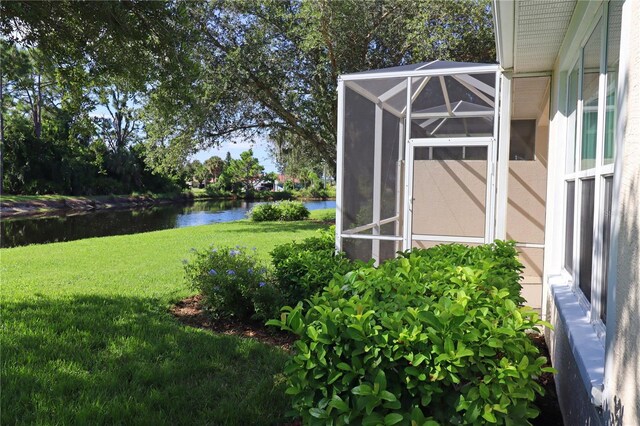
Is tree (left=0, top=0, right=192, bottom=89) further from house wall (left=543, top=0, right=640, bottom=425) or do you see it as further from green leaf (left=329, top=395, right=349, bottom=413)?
house wall (left=543, top=0, right=640, bottom=425)

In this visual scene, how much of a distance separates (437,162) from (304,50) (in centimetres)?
834

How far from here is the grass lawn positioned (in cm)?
302

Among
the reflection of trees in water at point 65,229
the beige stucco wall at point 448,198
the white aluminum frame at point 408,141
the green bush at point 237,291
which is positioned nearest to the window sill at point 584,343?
the white aluminum frame at point 408,141

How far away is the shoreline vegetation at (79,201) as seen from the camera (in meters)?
27.4

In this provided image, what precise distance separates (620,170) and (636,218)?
265 mm

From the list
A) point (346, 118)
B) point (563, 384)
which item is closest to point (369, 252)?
point (346, 118)

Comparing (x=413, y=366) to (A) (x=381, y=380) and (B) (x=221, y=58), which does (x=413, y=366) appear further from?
(B) (x=221, y=58)

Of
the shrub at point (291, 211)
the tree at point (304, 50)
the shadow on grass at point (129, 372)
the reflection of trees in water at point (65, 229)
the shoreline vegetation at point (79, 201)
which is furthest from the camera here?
the shoreline vegetation at point (79, 201)

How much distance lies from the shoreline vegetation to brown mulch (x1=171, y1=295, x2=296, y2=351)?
24.3m

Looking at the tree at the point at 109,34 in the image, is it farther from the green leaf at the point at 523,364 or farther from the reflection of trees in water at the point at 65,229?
the reflection of trees in water at the point at 65,229

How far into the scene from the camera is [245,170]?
2216 inches

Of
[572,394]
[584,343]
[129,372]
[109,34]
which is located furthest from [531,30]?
[109,34]

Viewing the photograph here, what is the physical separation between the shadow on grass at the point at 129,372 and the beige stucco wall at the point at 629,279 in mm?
2067

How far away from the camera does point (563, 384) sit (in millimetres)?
3006
